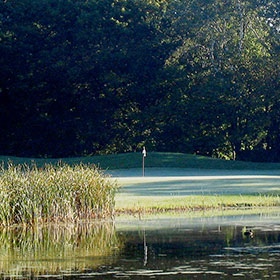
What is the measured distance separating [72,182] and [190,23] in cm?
3752

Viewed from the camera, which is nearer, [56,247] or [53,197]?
[56,247]

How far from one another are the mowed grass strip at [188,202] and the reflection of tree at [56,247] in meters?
3.85

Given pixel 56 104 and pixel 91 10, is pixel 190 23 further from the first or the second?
pixel 56 104

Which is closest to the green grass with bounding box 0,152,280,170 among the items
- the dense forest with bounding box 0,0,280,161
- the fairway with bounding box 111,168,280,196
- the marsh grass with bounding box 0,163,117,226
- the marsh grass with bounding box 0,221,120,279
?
the dense forest with bounding box 0,0,280,161

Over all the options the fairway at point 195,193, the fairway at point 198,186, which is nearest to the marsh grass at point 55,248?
the fairway at point 195,193

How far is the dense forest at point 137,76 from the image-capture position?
58.9 meters

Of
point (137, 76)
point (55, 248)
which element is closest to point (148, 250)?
point (55, 248)

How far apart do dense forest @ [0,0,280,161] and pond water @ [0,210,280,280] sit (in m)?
35.1

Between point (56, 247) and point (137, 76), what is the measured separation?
44.5 metres

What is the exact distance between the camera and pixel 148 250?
57.5 ft

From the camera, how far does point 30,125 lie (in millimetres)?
62969

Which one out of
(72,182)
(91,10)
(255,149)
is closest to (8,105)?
(91,10)

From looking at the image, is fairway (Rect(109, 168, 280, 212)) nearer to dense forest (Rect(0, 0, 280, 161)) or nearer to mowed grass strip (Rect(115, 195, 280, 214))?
mowed grass strip (Rect(115, 195, 280, 214))

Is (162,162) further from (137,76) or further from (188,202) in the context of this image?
(188,202)
